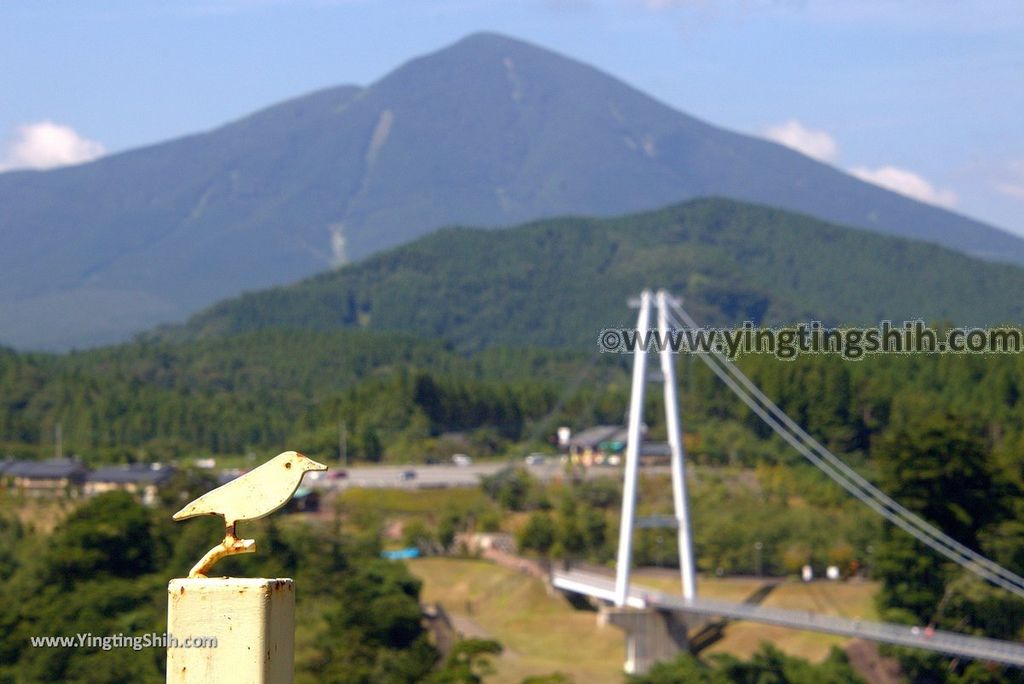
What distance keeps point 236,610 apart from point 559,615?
74.2 feet

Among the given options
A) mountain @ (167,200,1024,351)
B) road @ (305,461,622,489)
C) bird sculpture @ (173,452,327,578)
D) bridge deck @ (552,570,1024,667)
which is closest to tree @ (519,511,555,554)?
bridge deck @ (552,570,1024,667)

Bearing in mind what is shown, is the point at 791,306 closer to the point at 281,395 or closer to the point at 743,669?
the point at 281,395

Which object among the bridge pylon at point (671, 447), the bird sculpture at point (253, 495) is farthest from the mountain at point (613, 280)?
the bird sculpture at point (253, 495)

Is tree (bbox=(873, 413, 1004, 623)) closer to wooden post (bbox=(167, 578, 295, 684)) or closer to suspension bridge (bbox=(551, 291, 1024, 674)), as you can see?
suspension bridge (bbox=(551, 291, 1024, 674))

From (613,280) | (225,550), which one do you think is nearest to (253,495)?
(225,550)

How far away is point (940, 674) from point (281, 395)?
34454 mm

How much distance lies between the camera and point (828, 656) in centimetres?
1989

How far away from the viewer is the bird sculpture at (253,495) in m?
2.42

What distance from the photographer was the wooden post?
→ 2383 mm

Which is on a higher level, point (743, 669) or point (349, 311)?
point (349, 311)

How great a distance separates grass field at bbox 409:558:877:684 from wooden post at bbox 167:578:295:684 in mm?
17113

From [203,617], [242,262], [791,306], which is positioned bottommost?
[203,617]

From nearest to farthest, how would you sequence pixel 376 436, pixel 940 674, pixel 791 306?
pixel 940 674
pixel 376 436
pixel 791 306

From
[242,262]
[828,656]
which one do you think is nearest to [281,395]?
[828,656]
